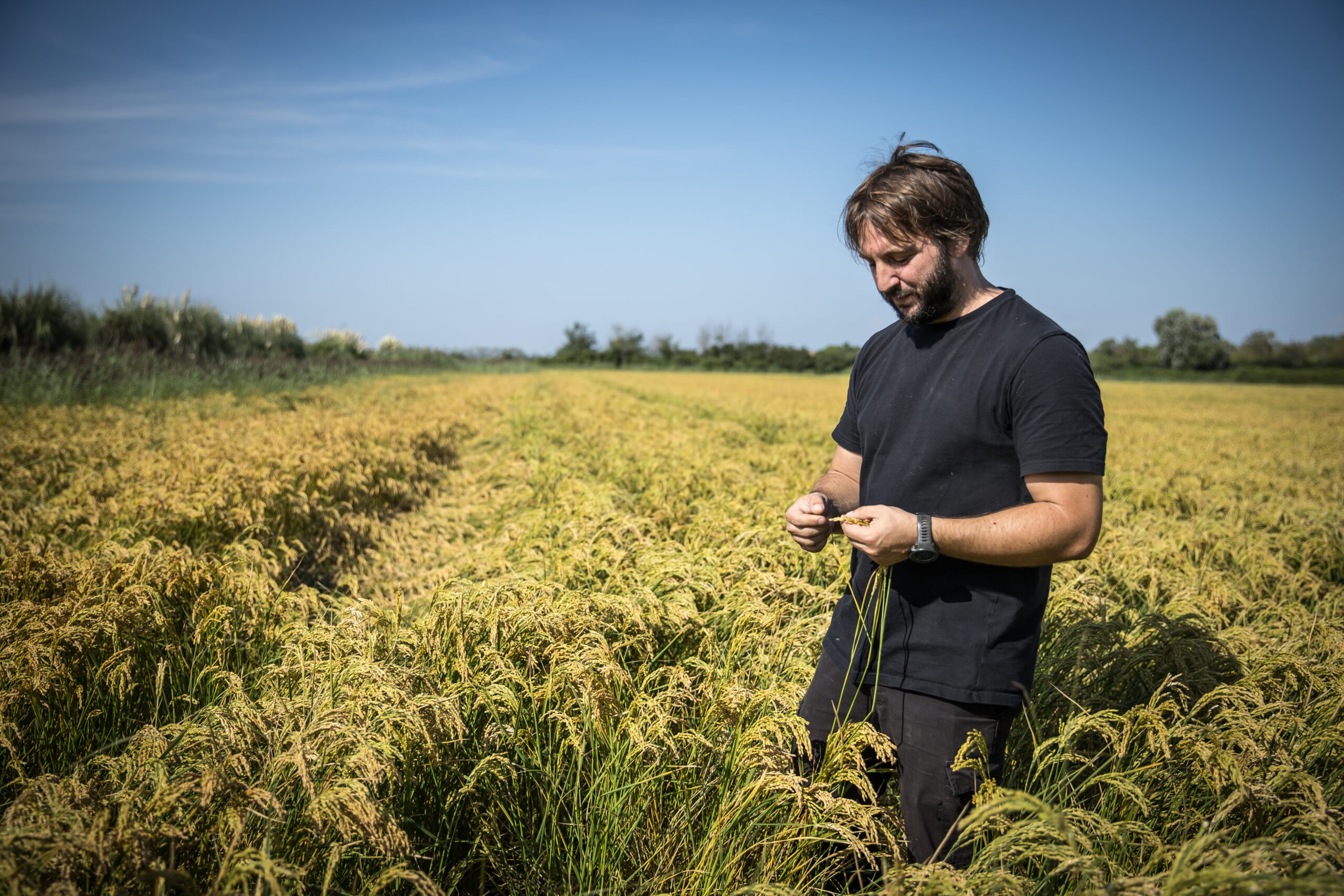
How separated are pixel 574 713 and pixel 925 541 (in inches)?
51.1

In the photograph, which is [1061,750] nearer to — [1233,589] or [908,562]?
[908,562]

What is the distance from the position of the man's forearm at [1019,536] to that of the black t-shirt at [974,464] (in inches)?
2.2

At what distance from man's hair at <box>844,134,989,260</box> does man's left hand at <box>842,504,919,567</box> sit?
74 centimetres

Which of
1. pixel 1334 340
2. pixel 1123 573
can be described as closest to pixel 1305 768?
pixel 1123 573

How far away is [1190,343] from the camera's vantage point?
76312mm

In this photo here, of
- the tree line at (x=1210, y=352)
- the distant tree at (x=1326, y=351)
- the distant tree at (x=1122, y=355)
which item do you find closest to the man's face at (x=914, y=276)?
the distant tree at (x=1122, y=355)

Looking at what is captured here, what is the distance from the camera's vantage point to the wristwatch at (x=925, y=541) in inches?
63.7

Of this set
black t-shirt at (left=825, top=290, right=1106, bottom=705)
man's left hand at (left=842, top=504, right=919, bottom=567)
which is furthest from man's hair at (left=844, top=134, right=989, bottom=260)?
man's left hand at (left=842, top=504, right=919, bottom=567)

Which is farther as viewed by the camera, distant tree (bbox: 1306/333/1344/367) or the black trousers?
distant tree (bbox: 1306/333/1344/367)

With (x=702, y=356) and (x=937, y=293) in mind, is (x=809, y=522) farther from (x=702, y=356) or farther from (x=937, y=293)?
(x=702, y=356)

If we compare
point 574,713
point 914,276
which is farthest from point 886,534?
point 574,713

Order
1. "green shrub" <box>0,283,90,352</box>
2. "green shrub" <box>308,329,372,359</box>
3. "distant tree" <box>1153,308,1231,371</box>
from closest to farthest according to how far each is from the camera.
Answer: "green shrub" <box>0,283,90,352</box>
"green shrub" <box>308,329,372,359</box>
"distant tree" <box>1153,308,1231,371</box>

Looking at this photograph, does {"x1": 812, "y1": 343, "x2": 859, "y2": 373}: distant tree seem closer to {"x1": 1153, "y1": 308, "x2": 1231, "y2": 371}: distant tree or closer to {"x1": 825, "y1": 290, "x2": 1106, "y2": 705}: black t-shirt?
{"x1": 1153, "y1": 308, "x2": 1231, "y2": 371}: distant tree

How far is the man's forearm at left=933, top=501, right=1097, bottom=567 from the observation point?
1.53 metres
